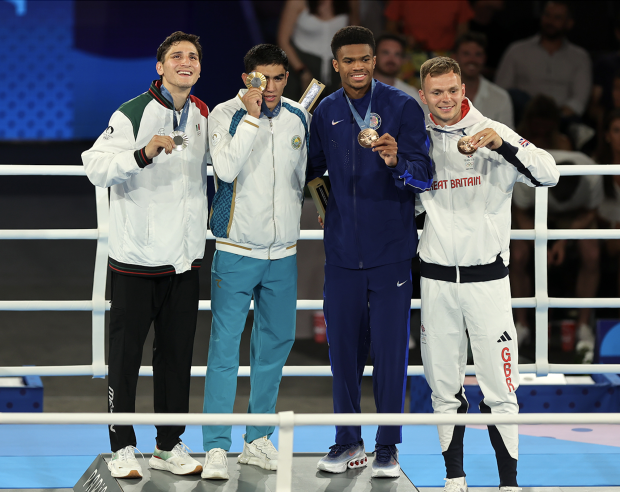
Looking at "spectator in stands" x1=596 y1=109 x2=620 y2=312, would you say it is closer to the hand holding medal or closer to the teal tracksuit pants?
the teal tracksuit pants

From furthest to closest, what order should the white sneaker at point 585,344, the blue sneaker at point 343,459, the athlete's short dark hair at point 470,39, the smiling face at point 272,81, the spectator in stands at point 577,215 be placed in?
the athlete's short dark hair at point 470,39 < the spectator in stands at point 577,215 < the white sneaker at point 585,344 < the blue sneaker at point 343,459 < the smiling face at point 272,81

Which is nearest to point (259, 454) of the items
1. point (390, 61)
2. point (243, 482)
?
point (243, 482)

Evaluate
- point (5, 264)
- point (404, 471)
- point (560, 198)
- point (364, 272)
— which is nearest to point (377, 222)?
point (364, 272)

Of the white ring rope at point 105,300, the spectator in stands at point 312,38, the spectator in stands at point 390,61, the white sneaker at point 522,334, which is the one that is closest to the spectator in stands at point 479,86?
the spectator in stands at point 390,61

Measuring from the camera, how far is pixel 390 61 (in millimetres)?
6109

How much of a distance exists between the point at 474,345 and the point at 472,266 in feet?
0.97

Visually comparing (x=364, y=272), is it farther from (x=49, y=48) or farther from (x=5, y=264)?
(x=5, y=264)

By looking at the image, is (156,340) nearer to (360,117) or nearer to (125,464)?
(125,464)

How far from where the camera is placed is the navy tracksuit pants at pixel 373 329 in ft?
9.61

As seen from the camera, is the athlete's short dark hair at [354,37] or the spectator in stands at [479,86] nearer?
the athlete's short dark hair at [354,37]

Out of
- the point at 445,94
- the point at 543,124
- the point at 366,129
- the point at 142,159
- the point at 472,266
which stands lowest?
the point at 472,266

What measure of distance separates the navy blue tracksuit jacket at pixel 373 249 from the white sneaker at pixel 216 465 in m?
0.49

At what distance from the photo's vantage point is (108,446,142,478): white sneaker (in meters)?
2.90

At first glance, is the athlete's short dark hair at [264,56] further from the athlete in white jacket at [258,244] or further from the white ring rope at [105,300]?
the white ring rope at [105,300]
